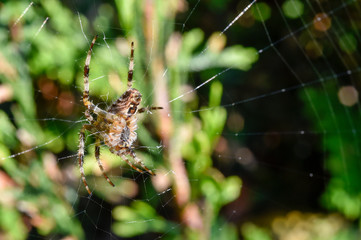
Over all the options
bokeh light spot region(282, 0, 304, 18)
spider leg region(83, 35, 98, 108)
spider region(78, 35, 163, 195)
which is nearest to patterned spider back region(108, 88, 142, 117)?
spider region(78, 35, 163, 195)

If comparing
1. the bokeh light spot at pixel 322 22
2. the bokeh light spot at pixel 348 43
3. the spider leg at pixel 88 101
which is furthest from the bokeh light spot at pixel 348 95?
the spider leg at pixel 88 101

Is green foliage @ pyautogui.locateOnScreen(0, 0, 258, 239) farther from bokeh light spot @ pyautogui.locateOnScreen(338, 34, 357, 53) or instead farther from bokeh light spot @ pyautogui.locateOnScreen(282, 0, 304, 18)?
bokeh light spot @ pyautogui.locateOnScreen(338, 34, 357, 53)

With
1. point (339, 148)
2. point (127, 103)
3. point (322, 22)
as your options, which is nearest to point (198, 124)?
point (127, 103)

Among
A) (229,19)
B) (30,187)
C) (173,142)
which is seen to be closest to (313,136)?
(229,19)

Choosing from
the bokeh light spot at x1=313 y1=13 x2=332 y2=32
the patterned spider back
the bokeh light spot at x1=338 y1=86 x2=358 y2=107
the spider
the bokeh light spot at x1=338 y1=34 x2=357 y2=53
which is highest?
the bokeh light spot at x1=313 y1=13 x2=332 y2=32

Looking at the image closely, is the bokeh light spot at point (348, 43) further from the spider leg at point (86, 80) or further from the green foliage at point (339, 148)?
the spider leg at point (86, 80)

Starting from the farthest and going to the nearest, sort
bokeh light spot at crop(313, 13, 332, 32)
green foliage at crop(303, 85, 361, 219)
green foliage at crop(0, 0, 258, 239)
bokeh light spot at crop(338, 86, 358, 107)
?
bokeh light spot at crop(313, 13, 332, 32) → bokeh light spot at crop(338, 86, 358, 107) → green foliage at crop(303, 85, 361, 219) → green foliage at crop(0, 0, 258, 239)

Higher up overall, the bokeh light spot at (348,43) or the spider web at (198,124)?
the bokeh light spot at (348,43)

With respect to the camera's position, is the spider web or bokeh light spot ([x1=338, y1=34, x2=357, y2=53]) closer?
the spider web

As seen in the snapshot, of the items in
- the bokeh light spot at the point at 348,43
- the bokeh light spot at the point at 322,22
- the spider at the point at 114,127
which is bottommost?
the spider at the point at 114,127

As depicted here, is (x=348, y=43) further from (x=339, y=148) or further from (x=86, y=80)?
(x=86, y=80)

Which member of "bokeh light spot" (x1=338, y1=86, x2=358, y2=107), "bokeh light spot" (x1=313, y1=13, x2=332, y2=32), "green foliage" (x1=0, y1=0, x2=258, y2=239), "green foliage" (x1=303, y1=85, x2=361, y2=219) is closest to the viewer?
"green foliage" (x1=0, y1=0, x2=258, y2=239)
